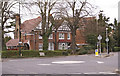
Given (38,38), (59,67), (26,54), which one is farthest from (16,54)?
(38,38)

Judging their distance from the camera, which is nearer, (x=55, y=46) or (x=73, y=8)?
(x=73, y=8)

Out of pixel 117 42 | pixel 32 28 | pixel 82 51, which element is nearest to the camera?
pixel 82 51

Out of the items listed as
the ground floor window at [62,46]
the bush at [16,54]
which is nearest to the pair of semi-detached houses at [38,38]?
the ground floor window at [62,46]

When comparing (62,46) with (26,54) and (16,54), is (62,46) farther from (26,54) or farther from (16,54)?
(16,54)

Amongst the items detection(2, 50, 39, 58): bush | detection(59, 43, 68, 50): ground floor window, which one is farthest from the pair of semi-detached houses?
detection(2, 50, 39, 58): bush

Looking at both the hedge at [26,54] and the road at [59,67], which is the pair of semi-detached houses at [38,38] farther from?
the road at [59,67]

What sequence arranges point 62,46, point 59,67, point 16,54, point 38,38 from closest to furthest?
point 59,67
point 16,54
point 38,38
point 62,46

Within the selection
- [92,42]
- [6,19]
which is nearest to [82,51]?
[92,42]

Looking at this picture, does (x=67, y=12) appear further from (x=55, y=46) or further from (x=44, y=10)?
(x=55, y=46)

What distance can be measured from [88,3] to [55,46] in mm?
17732

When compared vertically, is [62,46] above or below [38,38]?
below

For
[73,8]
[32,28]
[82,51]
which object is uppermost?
[73,8]

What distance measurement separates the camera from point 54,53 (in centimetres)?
3700

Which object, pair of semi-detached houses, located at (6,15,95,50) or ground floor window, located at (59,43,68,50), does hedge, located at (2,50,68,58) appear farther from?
ground floor window, located at (59,43,68,50)
